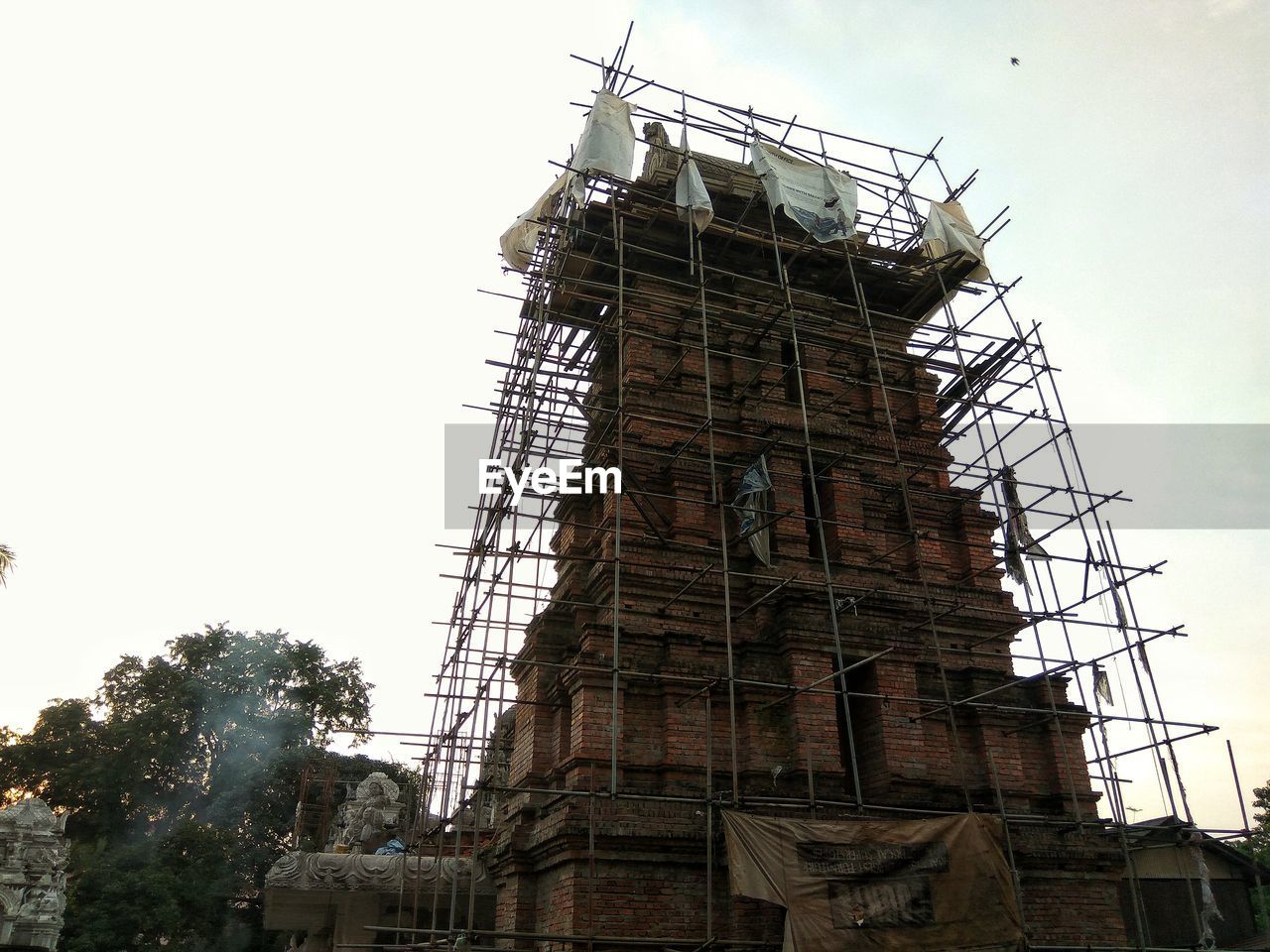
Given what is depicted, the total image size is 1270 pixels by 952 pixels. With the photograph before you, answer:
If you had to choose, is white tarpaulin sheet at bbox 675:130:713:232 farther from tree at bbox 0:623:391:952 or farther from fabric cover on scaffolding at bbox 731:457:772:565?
tree at bbox 0:623:391:952

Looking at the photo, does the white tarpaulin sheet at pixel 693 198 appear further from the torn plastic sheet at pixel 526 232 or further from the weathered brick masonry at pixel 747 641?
the torn plastic sheet at pixel 526 232

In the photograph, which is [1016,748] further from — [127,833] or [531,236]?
[127,833]

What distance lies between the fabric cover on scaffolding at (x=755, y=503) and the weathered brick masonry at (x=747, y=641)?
1.12 ft

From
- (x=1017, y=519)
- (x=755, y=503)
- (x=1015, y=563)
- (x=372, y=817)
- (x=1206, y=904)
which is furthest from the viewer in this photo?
(x=372, y=817)

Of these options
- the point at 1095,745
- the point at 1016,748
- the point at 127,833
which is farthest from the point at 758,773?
the point at 127,833

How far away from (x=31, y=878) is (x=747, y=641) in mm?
26775

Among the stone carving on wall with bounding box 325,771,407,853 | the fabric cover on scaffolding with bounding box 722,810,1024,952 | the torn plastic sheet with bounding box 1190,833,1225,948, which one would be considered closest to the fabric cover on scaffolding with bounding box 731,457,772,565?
the fabric cover on scaffolding with bounding box 722,810,1024,952

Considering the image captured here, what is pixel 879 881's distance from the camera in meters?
9.59

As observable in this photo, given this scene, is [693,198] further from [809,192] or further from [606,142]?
[809,192]

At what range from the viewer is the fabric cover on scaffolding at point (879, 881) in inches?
367

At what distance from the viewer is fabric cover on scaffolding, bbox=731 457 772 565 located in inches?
504

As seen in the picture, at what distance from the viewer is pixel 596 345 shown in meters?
16.7

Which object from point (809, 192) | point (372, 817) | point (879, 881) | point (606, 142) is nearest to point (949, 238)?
point (809, 192)

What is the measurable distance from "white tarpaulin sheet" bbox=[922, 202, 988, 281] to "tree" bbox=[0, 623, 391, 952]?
103ft
